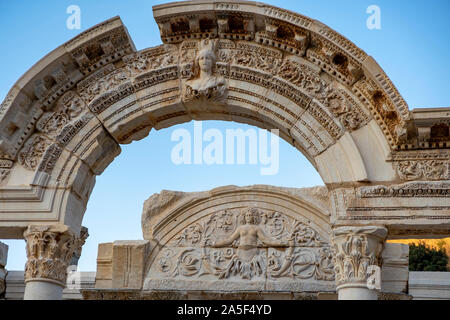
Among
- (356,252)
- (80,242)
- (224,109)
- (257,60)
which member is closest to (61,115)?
(80,242)

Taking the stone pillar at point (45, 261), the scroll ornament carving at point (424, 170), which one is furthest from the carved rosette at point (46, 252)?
the scroll ornament carving at point (424, 170)

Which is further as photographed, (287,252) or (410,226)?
(287,252)

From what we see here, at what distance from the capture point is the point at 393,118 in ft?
28.8

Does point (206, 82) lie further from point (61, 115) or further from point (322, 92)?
point (61, 115)

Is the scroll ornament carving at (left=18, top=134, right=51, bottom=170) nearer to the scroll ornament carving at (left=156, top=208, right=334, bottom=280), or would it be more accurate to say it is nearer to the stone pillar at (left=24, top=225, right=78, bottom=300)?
the stone pillar at (left=24, top=225, right=78, bottom=300)

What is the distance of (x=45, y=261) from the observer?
28.7 feet

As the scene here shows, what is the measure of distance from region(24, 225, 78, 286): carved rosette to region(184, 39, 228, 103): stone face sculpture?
2405 millimetres

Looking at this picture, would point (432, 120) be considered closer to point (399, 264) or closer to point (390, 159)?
point (390, 159)

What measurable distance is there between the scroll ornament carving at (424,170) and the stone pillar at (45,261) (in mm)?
4205

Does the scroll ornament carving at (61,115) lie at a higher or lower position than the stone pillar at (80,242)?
higher

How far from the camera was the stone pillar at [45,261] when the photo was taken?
8.73 meters

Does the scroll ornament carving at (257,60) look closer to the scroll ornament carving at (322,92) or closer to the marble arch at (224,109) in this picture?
the marble arch at (224,109)
